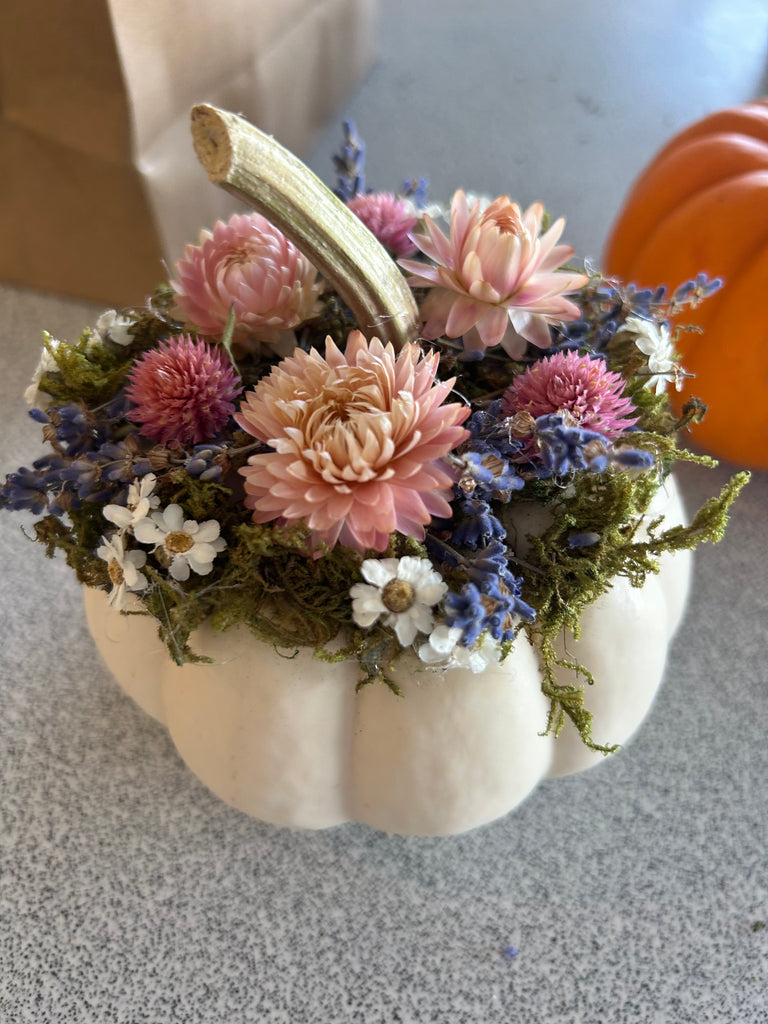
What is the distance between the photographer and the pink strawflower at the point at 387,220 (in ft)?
2.40

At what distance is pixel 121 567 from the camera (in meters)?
0.60

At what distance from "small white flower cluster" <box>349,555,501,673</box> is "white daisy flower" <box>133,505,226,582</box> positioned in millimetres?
123

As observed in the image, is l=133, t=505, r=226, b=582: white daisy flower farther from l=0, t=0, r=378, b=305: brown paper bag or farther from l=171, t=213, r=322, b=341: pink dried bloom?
l=0, t=0, r=378, b=305: brown paper bag

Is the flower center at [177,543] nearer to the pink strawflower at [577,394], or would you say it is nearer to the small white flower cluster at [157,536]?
the small white flower cluster at [157,536]

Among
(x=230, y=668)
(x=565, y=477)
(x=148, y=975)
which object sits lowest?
(x=148, y=975)

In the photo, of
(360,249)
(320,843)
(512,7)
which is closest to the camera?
(360,249)

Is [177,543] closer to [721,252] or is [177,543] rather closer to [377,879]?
[377,879]

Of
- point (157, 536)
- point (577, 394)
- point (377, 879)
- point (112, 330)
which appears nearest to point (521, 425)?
point (577, 394)

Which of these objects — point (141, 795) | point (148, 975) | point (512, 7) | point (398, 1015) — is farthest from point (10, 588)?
point (512, 7)

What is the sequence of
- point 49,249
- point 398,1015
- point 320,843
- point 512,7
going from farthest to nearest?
point 512,7 → point 49,249 → point 320,843 → point 398,1015

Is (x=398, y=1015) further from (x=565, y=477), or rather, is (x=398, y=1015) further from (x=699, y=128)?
(x=699, y=128)

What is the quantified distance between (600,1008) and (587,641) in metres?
0.37

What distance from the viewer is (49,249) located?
52.2 inches

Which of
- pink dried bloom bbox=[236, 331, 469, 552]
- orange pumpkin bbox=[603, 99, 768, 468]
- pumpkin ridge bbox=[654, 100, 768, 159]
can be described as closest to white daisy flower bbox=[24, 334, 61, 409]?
pink dried bloom bbox=[236, 331, 469, 552]
